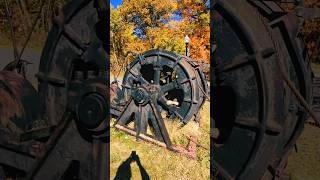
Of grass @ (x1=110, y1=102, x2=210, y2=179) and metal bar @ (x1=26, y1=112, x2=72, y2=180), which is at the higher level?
metal bar @ (x1=26, y1=112, x2=72, y2=180)

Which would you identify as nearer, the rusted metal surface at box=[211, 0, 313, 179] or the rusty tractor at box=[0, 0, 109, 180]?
the rusted metal surface at box=[211, 0, 313, 179]

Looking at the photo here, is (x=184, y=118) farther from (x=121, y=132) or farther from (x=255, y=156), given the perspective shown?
(x=255, y=156)

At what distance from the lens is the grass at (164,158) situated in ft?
24.9

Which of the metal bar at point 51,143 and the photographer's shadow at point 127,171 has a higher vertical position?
the metal bar at point 51,143

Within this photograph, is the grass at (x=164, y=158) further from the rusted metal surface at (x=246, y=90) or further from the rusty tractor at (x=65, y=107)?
the rusted metal surface at (x=246, y=90)

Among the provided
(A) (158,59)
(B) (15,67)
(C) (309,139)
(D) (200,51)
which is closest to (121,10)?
(D) (200,51)

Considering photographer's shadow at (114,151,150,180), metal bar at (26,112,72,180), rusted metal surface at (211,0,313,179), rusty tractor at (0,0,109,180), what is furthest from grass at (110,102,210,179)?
rusted metal surface at (211,0,313,179)

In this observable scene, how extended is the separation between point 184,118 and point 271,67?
9621 millimetres

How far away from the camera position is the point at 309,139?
9.22 metres

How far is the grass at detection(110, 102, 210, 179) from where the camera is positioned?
759cm

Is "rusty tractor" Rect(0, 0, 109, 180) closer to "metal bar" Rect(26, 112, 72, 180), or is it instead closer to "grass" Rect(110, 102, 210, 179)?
"metal bar" Rect(26, 112, 72, 180)

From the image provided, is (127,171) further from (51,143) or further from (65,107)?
(51,143)

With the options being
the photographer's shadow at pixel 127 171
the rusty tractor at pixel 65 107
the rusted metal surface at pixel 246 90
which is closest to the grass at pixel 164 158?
the photographer's shadow at pixel 127 171

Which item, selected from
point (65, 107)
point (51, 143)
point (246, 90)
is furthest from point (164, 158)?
point (246, 90)
